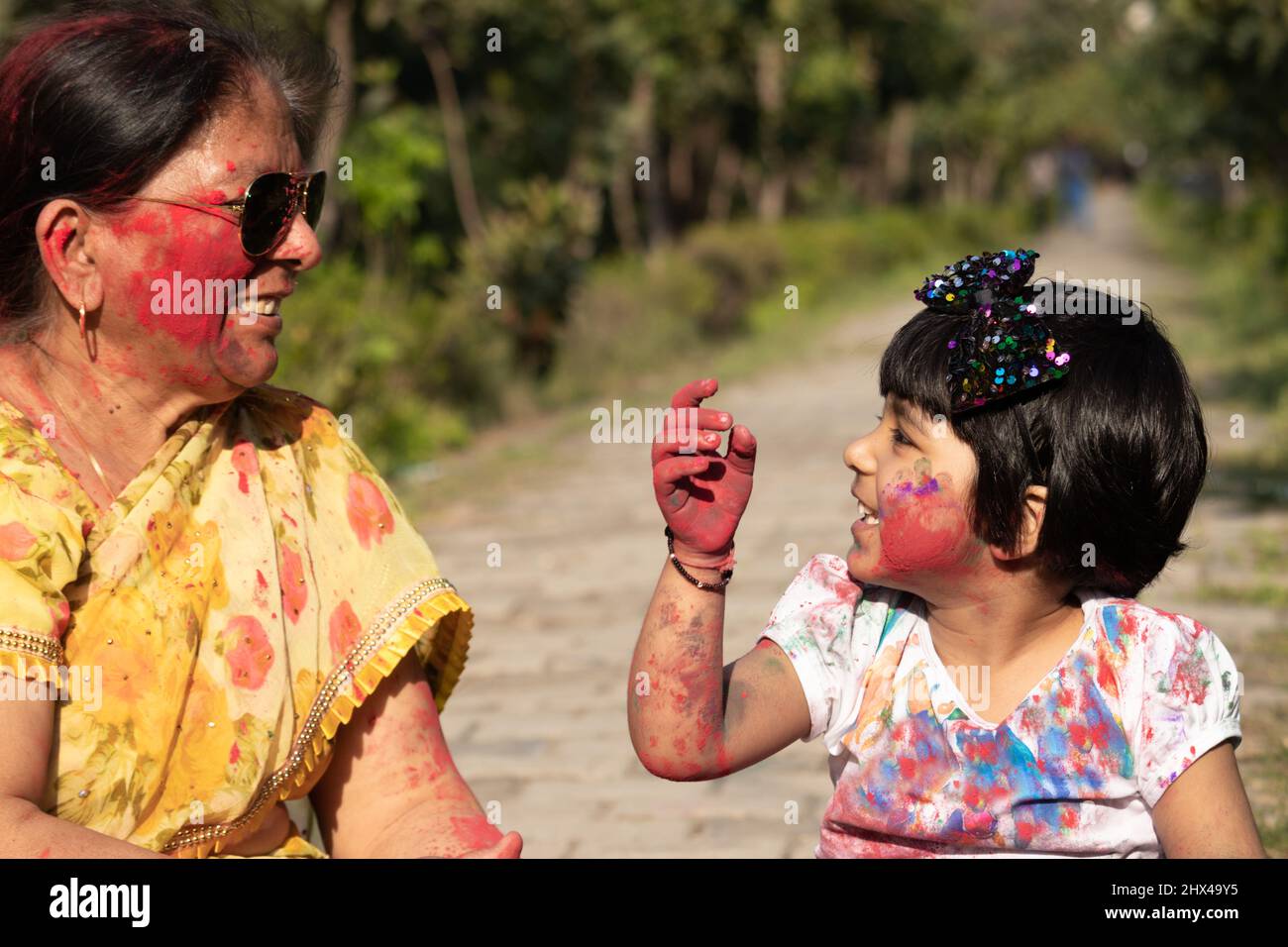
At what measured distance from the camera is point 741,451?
1.93m

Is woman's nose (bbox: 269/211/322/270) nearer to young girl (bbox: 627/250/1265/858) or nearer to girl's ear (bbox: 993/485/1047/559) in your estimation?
young girl (bbox: 627/250/1265/858)

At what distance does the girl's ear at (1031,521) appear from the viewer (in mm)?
2059

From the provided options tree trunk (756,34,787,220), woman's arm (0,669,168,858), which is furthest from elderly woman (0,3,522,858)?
tree trunk (756,34,787,220)

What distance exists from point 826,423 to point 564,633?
546cm

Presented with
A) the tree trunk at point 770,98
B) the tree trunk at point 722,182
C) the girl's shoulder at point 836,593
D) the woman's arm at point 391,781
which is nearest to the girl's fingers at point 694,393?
the girl's shoulder at point 836,593

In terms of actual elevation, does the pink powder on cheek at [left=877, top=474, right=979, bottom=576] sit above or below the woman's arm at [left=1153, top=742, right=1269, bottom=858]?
above

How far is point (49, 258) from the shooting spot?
215 centimetres

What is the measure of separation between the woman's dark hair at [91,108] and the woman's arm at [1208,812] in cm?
163

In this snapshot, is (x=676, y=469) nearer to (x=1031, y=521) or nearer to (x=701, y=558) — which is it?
(x=701, y=558)

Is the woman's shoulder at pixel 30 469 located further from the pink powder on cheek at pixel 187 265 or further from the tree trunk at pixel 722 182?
the tree trunk at pixel 722 182

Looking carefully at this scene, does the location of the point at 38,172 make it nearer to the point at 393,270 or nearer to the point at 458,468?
the point at 458,468

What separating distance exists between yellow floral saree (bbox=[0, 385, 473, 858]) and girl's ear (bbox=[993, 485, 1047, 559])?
91 centimetres

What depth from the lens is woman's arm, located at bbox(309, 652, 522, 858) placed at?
2.40 meters

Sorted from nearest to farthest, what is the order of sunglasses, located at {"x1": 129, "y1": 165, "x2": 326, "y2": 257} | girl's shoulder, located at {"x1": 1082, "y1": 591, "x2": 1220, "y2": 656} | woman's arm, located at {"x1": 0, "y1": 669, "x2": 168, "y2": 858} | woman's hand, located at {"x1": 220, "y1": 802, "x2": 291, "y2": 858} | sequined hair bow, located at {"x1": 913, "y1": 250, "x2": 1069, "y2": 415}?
woman's arm, located at {"x1": 0, "y1": 669, "x2": 168, "y2": 858}
sequined hair bow, located at {"x1": 913, "y1": 250, "x2": 1069, "y2": 415}
girl's shoulder, located at {"x1": 1082, "y1": 591, "x2": 1220, "y2": 656}
sunglasses, located at {"x1": 129, "y1": 165, "x2": 326, "y2": 257}
woman's hand, located at {"x1": 220, "y1": 802, "x2": 291, "y2": 858}
